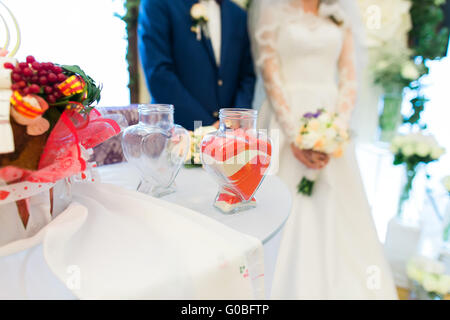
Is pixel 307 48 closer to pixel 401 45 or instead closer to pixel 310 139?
pixel 310 139

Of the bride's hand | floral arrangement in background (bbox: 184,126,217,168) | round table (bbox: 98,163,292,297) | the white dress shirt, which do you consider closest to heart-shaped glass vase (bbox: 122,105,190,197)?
round table (bbox: 98,163,292,297)

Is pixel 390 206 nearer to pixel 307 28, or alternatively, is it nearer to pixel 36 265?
pixel 307 28

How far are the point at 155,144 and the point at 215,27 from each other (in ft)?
3.82

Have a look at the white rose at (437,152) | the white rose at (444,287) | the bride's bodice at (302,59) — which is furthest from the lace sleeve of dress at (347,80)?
the white rose at (444,287)

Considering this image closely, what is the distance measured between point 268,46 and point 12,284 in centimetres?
157

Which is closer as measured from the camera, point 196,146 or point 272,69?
point 196,146

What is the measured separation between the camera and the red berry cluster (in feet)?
1.34

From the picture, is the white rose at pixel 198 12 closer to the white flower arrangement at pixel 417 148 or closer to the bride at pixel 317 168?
the bride at pixel 317 168

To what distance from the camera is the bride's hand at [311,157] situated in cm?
139

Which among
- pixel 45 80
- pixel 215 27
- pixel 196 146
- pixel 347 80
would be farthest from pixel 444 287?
pixel 45 80

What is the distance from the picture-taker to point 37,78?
1.39 ft

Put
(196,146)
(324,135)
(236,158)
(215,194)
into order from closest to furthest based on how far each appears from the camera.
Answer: (236,158) → (215,194) → (196,146) → (324,135)

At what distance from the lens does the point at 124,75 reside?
91.0 inches

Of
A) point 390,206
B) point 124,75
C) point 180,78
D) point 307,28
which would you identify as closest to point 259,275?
point 180,78
